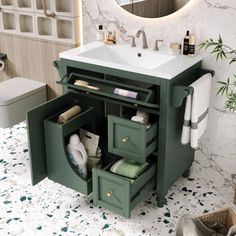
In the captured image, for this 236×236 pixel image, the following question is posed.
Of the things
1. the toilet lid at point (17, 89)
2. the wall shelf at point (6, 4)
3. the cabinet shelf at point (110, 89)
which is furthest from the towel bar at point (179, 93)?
the wall shelf at point (6, 4)

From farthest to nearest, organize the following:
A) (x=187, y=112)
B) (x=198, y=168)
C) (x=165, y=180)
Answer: (x=198, y=168)
(x=165, y=180)
(x=187, y=112)

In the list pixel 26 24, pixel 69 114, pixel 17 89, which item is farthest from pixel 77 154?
pixel 26 24

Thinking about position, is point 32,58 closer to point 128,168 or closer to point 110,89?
point 110,89

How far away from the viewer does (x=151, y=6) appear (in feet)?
7.98

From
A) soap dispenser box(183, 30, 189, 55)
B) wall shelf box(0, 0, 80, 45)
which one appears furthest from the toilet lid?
soap dispenser box(183, 30, 189, 55)

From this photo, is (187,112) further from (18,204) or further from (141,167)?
(18,204)

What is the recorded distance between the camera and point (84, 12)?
276 cm

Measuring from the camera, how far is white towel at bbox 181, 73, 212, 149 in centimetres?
211

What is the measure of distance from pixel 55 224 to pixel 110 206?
351mm

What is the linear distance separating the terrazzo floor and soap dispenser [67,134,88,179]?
0.80ft

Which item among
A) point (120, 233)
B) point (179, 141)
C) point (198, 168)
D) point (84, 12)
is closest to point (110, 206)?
point (120, 233)

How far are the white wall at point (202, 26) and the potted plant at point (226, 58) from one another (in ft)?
0.10

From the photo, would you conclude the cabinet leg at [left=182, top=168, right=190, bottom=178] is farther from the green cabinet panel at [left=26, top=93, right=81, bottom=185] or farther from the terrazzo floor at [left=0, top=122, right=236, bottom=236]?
the green cabinet panel at [left=26, top=93, right=81, bottom=185]

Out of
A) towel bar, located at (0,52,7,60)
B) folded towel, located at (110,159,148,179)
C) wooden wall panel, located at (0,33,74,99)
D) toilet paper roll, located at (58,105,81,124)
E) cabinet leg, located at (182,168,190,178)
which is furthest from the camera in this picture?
towel bar, located at (0,52,7,60)
